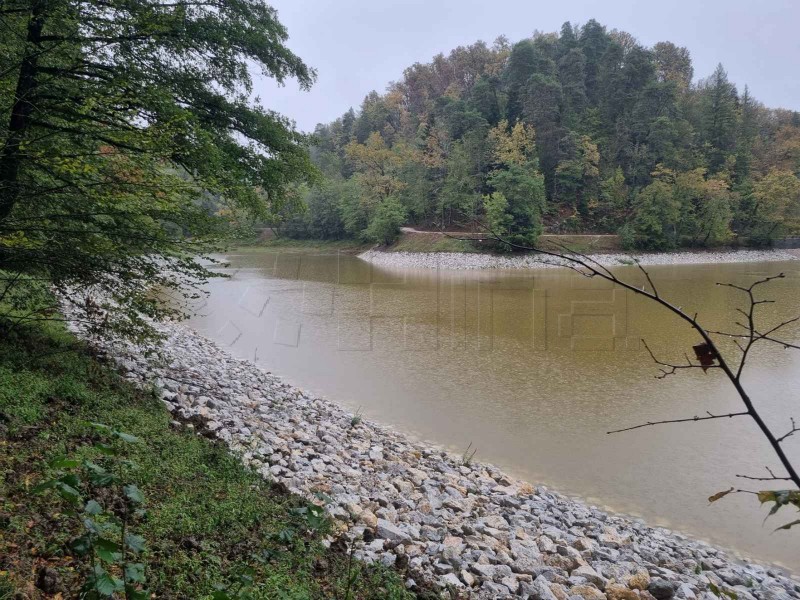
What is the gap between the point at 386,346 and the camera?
39.2ft

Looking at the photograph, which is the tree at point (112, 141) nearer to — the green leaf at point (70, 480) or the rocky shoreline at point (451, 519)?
the rocky shoreline at point (451, 519)

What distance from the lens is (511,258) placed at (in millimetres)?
34625

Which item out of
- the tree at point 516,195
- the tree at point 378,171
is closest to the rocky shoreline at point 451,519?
the tree at point 516,195

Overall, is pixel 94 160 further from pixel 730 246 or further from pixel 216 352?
pixel 730 246

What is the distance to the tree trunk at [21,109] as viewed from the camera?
150 inches

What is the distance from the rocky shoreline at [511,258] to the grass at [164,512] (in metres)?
29.9

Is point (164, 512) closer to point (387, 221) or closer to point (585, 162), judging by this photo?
point (387, 221)

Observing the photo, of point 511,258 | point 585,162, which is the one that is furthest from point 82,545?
point 585,162

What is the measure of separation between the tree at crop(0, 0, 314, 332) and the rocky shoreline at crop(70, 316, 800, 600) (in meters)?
1.68

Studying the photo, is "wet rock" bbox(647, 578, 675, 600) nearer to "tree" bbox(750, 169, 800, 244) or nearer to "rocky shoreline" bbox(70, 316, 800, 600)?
"rocky shoreline" bbox(70, 316, 800, 600)

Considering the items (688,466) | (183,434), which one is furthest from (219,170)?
(688,466)

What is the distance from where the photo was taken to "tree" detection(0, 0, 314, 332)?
3896 millimetres

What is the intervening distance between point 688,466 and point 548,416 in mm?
2024

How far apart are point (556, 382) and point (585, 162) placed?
136 ft
